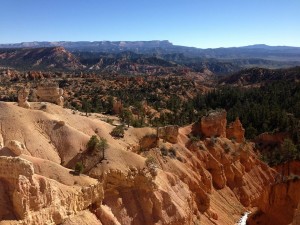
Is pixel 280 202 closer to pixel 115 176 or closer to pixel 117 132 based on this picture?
pixel 115 176

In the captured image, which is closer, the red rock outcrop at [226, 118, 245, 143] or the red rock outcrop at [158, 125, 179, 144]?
the red rock outcrop at [158, 125, 179, 144]

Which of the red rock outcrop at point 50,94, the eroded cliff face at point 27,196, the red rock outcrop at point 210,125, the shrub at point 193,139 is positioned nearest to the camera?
the eroded cliff face at point 27,196

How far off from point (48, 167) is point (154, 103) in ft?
258

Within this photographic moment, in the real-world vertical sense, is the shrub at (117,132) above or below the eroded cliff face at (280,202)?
above

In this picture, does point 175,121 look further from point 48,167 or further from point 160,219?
point 48,167

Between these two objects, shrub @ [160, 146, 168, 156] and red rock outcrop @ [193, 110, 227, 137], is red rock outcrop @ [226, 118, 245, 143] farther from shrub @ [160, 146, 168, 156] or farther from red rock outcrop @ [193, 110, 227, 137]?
shrub @ [160, 146, 168, 156]

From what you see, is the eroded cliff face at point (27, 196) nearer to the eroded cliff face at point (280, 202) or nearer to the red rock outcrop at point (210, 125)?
the eroded cliff face at point (280, 202)

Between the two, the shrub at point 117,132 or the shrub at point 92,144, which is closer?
the shrub at point 92,144

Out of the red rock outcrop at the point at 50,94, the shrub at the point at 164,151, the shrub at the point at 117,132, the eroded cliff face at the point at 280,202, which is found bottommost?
the eroded cliff face at the point at 280,202

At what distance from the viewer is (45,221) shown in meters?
28.9

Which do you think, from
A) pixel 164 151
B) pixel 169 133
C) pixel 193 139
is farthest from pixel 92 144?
pixel 193 139

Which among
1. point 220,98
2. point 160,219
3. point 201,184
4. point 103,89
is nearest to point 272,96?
point 220,98

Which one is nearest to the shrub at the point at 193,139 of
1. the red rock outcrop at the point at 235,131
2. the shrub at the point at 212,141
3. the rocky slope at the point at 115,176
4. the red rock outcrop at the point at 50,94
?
the rocky slope at the point at 115,176

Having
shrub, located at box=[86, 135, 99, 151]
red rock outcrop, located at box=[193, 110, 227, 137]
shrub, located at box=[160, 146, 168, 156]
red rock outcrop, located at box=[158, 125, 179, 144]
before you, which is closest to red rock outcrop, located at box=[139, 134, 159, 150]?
shrub, located at box=[160, 146, 168, 156]
